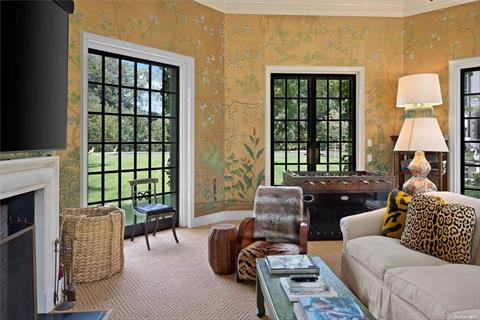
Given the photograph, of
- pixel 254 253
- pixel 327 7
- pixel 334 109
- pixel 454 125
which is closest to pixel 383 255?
pixel 254 253

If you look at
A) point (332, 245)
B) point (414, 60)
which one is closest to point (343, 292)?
point (332, 245)

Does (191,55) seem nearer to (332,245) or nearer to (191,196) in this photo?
(191,196)

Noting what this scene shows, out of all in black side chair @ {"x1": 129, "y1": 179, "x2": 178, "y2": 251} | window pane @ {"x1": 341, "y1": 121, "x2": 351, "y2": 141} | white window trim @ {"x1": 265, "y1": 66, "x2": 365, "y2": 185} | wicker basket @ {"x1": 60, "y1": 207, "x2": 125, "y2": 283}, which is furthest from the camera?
window pane @ {"x1": 341, "y1": 121, "x2": 351, "y2": 141}

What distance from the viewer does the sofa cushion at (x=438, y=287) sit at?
183 cm

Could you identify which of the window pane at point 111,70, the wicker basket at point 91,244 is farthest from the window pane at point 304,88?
the wicker basket at point 91,244

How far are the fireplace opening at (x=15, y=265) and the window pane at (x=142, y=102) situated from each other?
8.14 ft

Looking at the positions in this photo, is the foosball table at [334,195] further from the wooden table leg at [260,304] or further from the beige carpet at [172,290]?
the wooden table leg at [260,304]

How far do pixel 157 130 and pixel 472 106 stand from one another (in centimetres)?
432

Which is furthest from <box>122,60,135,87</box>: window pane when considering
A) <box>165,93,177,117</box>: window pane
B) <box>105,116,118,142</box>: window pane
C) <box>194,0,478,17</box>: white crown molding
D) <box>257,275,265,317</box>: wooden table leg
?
<box>257,275,265,317</box>: wooden table leg

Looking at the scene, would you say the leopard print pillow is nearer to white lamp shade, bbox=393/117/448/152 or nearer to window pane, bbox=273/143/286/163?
white lamp shade, bbox=393/117/448/152

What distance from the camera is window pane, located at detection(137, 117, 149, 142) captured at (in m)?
4.84

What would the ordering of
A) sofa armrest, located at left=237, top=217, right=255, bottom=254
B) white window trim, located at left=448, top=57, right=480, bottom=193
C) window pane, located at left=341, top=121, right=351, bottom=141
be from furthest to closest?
1. window pane, located at left=341, top=121, right=351, bottom=141
2. white window trim, located at left=448, top=57, right=480, bottom=193
3. sofa armrest, located at left=237, top=217, right=255, bottom=254

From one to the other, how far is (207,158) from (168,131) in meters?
0.69

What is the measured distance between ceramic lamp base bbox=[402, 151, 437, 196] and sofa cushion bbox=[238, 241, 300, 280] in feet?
4.09
